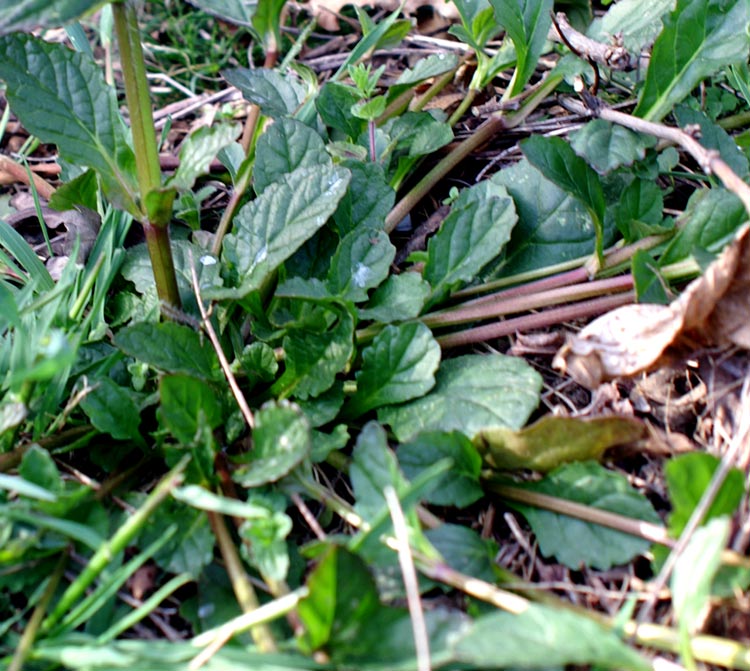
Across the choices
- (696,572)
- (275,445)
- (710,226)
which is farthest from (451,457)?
(710,226)

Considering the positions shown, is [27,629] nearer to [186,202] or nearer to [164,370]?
[164,370]

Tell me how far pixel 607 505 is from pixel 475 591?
11.0 inches

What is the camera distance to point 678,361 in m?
1.33

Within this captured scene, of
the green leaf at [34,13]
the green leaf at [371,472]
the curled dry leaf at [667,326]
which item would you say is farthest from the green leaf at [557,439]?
the green leaf at [34,13]

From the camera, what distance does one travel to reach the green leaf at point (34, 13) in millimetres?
1077

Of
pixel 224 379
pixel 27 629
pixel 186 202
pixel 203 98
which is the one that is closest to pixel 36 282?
pixel 186 202

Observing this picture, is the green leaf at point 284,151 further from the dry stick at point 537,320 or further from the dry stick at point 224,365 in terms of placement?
the dry stick at point 537,320

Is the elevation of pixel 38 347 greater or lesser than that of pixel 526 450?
greater

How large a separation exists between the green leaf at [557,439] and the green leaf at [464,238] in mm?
355

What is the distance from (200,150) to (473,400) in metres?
0.65

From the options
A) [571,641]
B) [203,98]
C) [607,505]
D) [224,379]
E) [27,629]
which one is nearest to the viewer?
[571,641]

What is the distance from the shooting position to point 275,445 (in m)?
1.22

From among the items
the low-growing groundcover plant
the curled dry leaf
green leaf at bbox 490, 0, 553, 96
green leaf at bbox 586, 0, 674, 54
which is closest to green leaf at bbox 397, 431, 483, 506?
the low-growing groundcover plant

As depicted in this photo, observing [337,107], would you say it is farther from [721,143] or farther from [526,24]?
[721,143]
